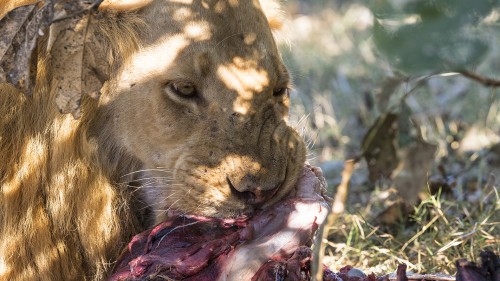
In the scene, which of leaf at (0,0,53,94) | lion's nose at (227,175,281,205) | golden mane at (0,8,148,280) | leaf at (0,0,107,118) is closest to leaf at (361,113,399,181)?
lion's nose at (227,175,281,205)

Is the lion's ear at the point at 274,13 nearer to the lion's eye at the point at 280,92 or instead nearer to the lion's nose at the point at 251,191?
the lion's eye at the point at 280,92

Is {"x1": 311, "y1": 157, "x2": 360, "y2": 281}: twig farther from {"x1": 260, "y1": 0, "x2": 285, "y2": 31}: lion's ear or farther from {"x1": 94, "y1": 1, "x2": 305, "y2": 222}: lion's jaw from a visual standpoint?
{"x1": 260, "y1": 0, "x2": 285, "y2": 31}: lion's ear

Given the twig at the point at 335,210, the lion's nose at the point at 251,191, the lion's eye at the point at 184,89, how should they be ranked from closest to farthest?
1. the twig at the point at 335,210
2. the lion's nose at the point at 251,191
3. the lion's eye at the point at 184,89

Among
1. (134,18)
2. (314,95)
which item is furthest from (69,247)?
(314,95)

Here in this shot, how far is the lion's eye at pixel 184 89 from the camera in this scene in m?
2.82

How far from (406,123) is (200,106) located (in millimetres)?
787

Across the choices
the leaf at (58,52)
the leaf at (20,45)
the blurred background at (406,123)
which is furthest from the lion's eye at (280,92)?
the leaf at (20,45)

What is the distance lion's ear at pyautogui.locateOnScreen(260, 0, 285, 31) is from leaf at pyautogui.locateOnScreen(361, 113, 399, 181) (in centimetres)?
75

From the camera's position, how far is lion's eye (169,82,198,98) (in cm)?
282

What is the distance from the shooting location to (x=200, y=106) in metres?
2.82

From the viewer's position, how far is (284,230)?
2.49 m

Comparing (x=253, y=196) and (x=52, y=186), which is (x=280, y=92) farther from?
(x=52, y=186)

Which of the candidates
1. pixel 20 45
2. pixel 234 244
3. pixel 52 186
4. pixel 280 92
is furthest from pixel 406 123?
pixel 20 45

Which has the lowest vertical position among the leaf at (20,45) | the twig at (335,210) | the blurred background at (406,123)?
the blurred background at (406,123)
